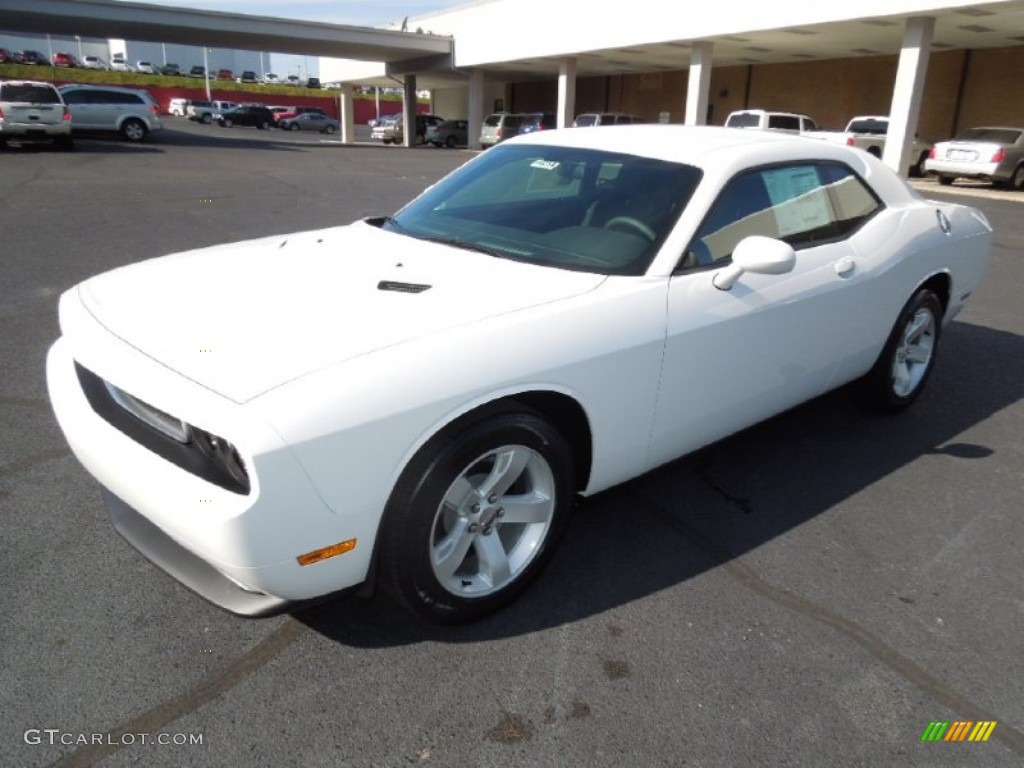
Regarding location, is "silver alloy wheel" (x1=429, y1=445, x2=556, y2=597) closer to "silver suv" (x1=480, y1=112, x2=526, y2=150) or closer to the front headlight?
the front headlight

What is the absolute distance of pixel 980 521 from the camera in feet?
11.3

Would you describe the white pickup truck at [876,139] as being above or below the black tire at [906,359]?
above

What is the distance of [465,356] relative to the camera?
7.58ft

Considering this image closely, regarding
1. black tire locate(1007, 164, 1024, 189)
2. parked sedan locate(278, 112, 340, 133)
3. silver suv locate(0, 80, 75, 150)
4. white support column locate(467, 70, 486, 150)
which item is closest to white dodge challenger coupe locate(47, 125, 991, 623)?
black tire locate(1007, 164, 1024, 189)

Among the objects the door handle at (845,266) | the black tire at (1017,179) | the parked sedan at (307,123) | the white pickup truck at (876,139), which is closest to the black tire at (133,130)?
the white pickup truck at (876,139)

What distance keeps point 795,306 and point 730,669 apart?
159 centimetres

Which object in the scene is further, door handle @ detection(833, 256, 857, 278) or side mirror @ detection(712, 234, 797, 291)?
door handle @ detection(833, 256, 857, 278)

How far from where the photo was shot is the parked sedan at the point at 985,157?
767 inches

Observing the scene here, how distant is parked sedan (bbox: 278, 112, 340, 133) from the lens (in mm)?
54431

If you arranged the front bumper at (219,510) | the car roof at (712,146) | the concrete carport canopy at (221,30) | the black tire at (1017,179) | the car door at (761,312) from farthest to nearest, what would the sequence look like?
the concrete carport canopy at (221,30) < the black tire at (1017,179) < the car roof at (712,146) < the car door at (761,312) < the front bumper at (219,510)

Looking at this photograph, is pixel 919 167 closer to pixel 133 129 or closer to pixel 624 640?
pixel 624 640

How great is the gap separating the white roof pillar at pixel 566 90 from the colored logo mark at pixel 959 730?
108 feet

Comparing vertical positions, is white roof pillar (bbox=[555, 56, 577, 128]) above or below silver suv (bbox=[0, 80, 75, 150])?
above

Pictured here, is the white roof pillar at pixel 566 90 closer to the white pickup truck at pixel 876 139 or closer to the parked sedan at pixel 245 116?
the white pickup truck at pixel 876 139
